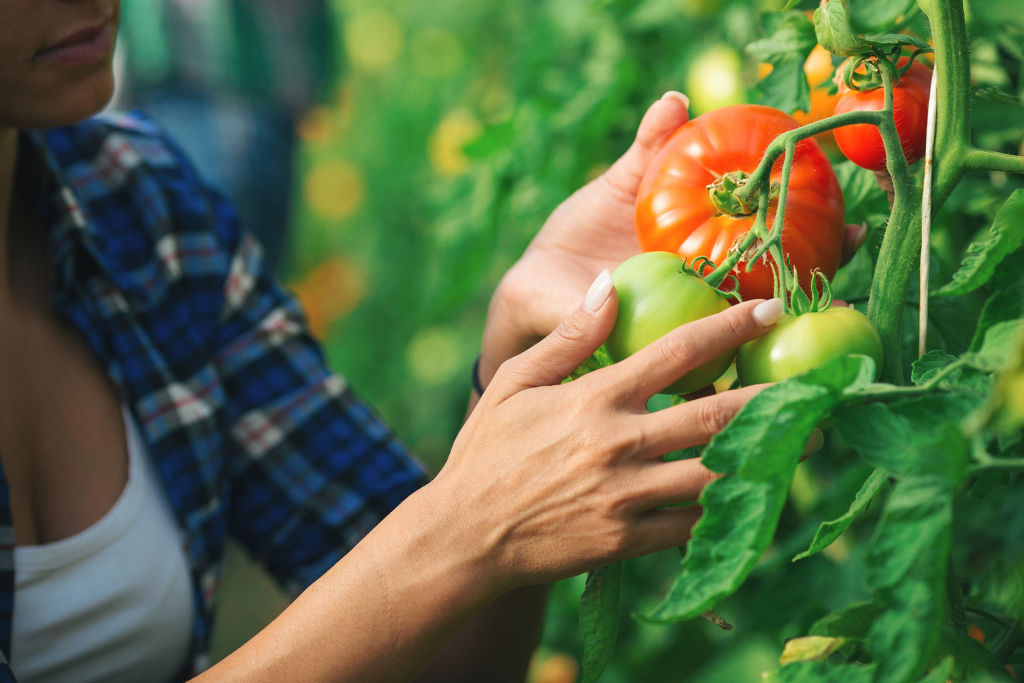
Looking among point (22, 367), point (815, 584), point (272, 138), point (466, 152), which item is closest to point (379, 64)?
point (272, 138)

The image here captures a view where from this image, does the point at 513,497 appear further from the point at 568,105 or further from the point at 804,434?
the point at 568,105

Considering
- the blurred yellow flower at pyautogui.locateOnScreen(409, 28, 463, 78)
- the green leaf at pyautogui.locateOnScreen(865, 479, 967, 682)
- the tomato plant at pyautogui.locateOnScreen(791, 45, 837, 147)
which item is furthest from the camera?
the blurred yellow flower at pyautogui.locateOnScreen(409, 28, 463, 78)

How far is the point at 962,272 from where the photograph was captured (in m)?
0.56

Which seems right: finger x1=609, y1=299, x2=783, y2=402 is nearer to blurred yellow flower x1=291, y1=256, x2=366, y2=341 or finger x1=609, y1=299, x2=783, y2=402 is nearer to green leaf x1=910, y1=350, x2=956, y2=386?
green leaf x1=910, y1=350, x2=956, y2=386

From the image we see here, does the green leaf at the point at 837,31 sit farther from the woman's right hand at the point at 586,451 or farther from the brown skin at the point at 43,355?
the brown skin at the point at 43,355

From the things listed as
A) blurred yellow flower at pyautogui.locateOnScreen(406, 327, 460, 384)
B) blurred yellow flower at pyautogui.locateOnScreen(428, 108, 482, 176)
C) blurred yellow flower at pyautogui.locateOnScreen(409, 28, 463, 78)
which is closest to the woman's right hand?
blurred yellow flower at pyautogui.locateOnScreen(428, 108, 482, 176)

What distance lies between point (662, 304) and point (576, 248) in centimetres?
37

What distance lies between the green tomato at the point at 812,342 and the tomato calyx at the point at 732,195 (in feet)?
0.47

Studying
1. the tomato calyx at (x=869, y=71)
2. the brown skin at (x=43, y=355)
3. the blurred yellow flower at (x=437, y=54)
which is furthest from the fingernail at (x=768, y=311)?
the blurred yellow flower at (x=437, y=54)

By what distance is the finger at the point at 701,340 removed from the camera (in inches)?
23.5

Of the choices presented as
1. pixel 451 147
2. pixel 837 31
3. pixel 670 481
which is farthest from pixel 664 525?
pixel 451 147

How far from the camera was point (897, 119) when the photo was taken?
662 mm

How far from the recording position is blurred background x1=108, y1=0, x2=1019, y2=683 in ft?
4.19

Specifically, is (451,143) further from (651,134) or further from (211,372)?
(651,134)
